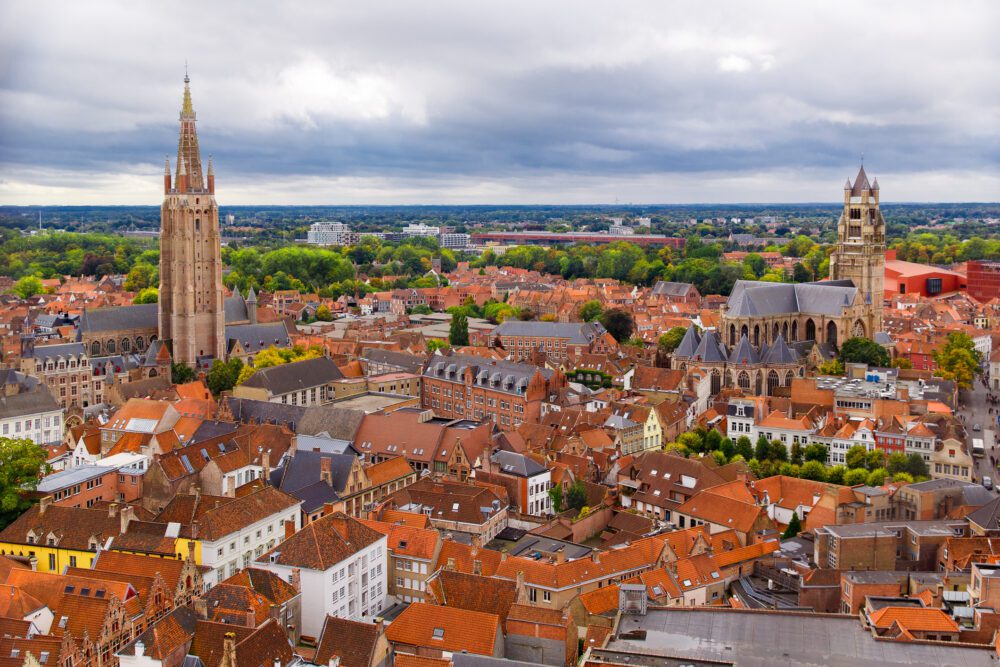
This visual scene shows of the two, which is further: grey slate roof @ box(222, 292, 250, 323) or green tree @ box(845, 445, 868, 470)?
grey slate roof @ box(222, 292, 250, 323)

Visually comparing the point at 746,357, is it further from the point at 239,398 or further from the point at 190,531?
the point at 190,531

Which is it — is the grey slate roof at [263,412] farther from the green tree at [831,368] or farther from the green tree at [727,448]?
the green tree at [831,368]

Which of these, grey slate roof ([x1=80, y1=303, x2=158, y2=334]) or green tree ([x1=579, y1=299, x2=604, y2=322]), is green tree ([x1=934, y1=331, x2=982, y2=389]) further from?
grey slate roof ([x1=80, y1=303, x2=158, y2=334])

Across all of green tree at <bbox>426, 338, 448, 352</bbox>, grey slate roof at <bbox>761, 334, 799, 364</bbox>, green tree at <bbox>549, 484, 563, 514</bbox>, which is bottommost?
green tree at <bbox>549, 484, 563, 514</bbox>

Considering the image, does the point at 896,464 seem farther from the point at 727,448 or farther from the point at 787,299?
the point at 787,299

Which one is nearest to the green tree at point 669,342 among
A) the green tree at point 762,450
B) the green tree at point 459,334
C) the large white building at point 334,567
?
the green tree at point 459,334

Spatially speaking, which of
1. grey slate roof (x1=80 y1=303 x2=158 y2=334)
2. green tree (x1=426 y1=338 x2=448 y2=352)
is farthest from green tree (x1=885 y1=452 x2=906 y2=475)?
grey slate roof (x1=80 y1=303 x2=158 y2=334)

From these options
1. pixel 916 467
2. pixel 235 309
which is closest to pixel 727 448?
pixel 916 467
